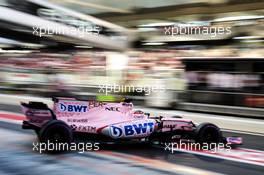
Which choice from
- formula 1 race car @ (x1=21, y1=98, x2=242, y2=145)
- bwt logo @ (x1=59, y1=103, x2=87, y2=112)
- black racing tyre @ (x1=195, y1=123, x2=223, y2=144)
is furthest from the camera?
black racing tyre @ (x1=195, y1=123, x2=223, y2=144)

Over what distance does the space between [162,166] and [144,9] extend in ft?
72.1

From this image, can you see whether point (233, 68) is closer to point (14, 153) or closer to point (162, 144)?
point (162, 144)

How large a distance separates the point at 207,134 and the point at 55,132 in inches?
98.2

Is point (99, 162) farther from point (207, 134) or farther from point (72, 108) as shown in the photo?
point (207, 134)

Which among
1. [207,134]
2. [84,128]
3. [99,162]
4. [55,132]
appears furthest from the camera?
[207,134]

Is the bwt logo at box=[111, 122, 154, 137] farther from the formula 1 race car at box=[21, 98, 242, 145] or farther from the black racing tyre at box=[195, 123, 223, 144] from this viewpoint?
the black racing tyre at box=[195, 123, 223, 144]

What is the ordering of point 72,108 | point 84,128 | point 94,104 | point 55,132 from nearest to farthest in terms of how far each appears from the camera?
1. point 55,132
2. point 84,128
3. point 72,108
4. point 94,104

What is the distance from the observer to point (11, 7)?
81.1 feet

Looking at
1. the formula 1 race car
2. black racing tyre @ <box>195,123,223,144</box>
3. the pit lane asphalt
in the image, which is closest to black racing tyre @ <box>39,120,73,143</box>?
the formula 1 race car

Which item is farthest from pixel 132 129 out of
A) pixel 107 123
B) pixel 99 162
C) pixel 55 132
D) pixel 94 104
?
pixel 55 132

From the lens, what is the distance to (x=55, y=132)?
264 inches

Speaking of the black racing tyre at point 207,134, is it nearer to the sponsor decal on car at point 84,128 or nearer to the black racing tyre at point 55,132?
the sponsor decal on car at point 84,128

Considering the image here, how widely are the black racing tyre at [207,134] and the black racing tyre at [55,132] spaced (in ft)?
6.77

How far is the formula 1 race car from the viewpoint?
6.98 metres
